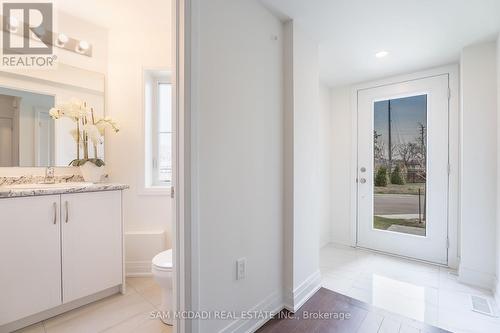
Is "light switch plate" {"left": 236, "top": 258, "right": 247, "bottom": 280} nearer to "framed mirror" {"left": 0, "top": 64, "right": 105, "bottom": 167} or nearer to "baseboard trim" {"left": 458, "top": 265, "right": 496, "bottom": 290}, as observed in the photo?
"framed mirror" {"left": 0, "top": 64, "right": 105, "bottom": 167}

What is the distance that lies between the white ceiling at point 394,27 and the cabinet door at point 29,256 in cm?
211

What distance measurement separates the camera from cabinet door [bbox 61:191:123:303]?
172cm

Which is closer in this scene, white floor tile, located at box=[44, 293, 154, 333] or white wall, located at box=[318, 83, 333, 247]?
white floor tile, located at box=[44, 293, 154, 333]

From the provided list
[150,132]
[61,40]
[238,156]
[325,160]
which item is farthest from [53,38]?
[325,160]

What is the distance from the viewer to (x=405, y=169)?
9.41 feet

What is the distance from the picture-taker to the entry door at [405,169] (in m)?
2.63

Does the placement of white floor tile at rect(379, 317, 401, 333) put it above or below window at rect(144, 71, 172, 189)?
below

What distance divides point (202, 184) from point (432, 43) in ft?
7.87

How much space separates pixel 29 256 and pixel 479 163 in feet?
11.9

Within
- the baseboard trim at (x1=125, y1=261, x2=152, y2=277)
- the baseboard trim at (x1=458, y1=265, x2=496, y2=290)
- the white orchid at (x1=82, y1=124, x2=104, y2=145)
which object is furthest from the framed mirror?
the baseboard trim at (x1=458, y1=265, x2=496, y2=290)

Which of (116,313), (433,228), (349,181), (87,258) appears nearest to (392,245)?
(433,228)

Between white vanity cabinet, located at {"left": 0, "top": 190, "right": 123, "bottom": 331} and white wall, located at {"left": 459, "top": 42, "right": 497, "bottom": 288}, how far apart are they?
3118mm

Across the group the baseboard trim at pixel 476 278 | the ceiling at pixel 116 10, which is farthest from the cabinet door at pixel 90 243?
the baseboard trim at pixel 476 278

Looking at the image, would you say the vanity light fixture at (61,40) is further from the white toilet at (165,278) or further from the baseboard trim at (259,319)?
the baseboard trim at (259,319)
